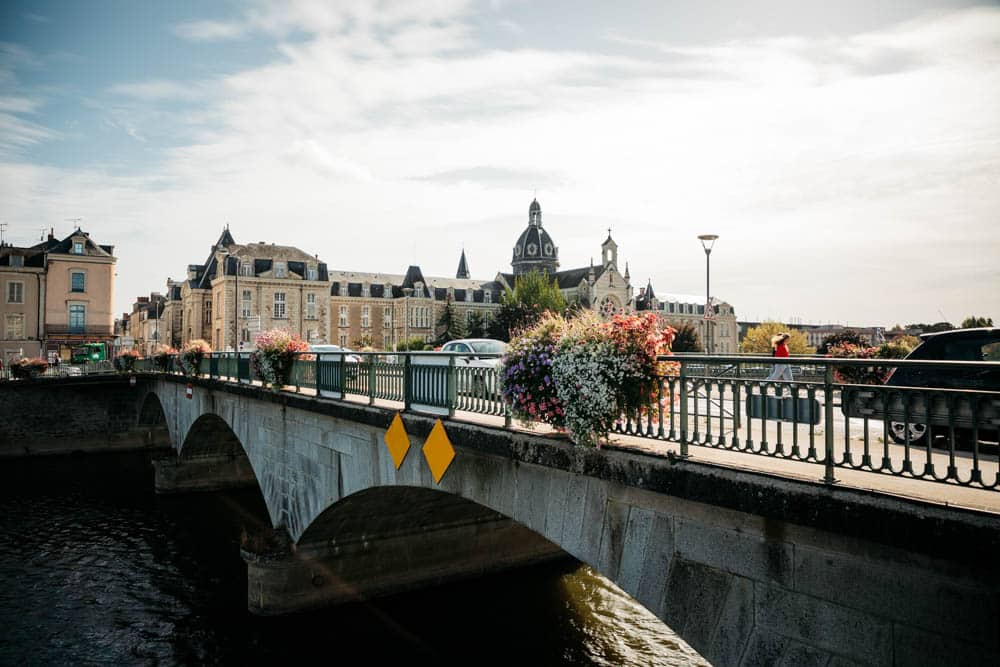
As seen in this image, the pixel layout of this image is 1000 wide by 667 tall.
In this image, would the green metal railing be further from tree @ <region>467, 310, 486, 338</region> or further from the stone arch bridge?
tree @ <region>467, 310, 486, 338</region>

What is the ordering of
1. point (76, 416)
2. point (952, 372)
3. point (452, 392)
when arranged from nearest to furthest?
point (952, 372) → point (452, 392) → point (76, 416)

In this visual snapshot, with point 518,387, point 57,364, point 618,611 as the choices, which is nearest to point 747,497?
point 518,387

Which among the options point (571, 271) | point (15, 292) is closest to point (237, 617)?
point (15, 292)

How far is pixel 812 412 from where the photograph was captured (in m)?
4.43

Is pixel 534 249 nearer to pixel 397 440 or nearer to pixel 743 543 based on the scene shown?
pixel 397 440

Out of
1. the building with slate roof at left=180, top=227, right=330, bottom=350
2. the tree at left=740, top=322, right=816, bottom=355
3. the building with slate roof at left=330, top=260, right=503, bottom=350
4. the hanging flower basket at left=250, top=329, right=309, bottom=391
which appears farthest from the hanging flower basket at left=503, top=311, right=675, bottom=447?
the building with slate roof at left=330, top=260, right=503, bottom=350

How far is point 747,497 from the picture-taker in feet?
14.9

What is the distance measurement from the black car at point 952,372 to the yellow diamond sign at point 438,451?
15.4ft

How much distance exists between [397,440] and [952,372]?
21.6 feet

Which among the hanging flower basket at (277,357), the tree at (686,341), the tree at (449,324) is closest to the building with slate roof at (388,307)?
the tree at (449,324)

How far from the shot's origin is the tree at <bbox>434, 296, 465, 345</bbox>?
86.1 meters

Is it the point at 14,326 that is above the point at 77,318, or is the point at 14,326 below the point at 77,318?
below

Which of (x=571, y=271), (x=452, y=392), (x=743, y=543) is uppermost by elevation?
(x=571, y=271)

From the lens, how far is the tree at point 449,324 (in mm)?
86062
